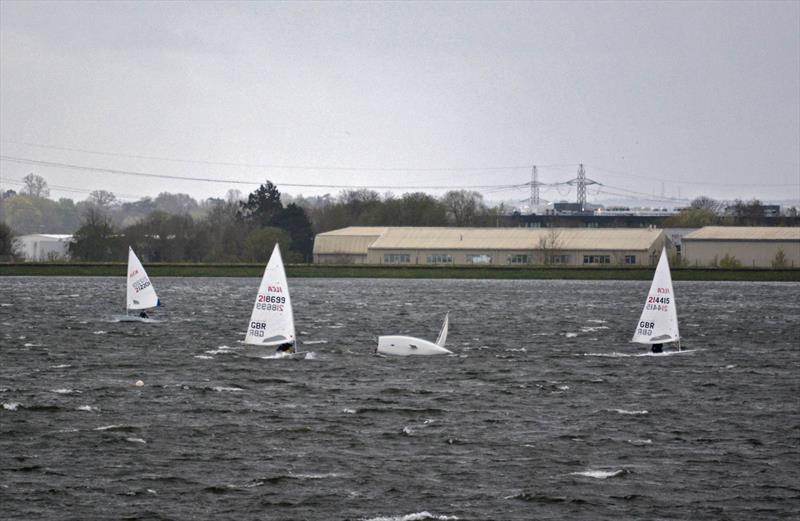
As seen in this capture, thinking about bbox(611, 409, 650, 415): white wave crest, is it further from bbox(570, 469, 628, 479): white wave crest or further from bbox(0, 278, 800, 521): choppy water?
bbox(570, 469, 628, 479): white wave crest

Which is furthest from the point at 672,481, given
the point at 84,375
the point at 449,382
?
the point at 84,375

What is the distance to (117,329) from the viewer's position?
263 feet

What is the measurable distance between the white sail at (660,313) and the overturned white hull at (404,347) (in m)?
11.1

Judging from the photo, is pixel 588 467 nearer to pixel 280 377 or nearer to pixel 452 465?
pixel 452 465

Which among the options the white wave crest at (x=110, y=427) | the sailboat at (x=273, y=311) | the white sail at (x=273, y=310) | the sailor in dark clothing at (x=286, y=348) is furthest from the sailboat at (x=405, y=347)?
the white wave crest at (x=110, y=427)

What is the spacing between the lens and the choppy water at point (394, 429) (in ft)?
96.4

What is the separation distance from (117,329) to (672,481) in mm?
54473

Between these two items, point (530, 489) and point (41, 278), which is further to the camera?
point (41, 278)

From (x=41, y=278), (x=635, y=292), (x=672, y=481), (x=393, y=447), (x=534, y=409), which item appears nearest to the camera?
(x=672, y=481)

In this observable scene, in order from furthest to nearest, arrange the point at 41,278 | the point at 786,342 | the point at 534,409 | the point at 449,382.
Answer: the point at 41,278 → the point at 786,342 → the point at 449,382 → the point at 534,409

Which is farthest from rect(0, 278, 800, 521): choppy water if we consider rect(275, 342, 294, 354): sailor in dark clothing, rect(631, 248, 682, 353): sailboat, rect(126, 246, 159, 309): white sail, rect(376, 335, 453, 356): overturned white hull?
rect(126, 246, 159, 309): white sail

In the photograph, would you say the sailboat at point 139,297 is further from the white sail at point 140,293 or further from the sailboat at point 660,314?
the sailboat at point 660,314

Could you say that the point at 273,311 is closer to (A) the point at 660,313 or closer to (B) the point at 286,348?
(B) the point at 286,348

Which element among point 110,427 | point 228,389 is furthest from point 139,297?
point 110,427
